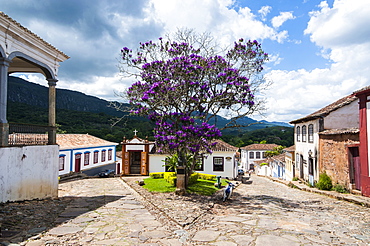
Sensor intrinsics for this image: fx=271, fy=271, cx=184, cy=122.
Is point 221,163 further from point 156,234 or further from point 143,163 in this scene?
point 156,234

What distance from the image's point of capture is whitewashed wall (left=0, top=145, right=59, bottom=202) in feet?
25.0

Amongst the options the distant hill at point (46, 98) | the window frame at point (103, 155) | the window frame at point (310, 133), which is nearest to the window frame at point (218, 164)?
the window frame at point (310, 133)

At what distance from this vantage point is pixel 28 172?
28.0ft

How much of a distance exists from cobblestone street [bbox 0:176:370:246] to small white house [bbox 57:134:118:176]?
13473mm

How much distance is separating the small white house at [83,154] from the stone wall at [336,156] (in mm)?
18212

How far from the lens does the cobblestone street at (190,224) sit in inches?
206

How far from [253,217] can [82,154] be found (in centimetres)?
→ 2001

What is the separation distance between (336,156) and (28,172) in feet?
45.7

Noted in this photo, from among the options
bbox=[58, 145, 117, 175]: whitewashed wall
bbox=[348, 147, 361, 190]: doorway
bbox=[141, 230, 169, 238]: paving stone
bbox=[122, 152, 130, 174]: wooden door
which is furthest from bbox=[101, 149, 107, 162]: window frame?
bbox=[141, 230, 169, 238]: paving stone

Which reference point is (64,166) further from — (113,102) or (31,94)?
(31,94)

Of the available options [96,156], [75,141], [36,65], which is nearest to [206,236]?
[36,65]

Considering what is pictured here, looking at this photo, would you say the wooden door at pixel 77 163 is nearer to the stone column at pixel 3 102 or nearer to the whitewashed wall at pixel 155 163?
the whitewashed wall at pixel 155 163

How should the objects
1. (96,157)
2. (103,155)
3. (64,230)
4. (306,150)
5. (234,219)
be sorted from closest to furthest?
1. (64,230)
2. (234,219)
3. (306,150)
4. (96,157)
5. (103,155)

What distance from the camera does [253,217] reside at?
7410 mm
